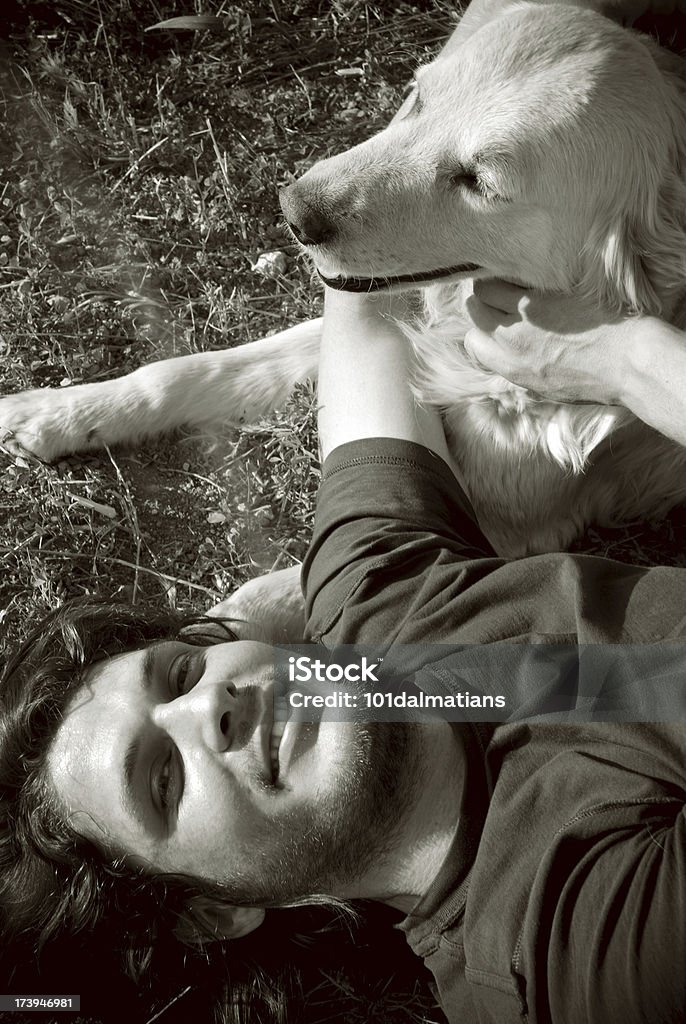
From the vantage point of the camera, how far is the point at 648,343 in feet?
7.09

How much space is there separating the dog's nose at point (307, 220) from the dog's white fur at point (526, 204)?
17mm

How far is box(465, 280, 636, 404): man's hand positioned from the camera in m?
2.27

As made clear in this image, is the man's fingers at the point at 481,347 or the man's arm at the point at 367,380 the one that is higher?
the man's fingers at the point at 481,347

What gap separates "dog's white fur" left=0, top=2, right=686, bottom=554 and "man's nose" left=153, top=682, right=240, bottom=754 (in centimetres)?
112

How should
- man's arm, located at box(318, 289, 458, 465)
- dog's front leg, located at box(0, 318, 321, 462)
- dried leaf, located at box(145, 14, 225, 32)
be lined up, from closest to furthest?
man's arm, located at box(318, 289, 458, 465) < dog's front leg, located at box(0, 318, 321, 462) < dried leaf, located at box(145, 14, 225, 32)

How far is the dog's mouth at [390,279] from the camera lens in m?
2.33

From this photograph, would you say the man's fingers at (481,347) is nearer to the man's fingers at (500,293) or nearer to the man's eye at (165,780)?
the man's fingers at (500,293)

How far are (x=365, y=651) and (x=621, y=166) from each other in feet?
4.27

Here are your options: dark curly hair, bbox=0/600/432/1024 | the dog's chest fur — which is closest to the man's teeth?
dark curly hair, bbox=0/600/432/1024

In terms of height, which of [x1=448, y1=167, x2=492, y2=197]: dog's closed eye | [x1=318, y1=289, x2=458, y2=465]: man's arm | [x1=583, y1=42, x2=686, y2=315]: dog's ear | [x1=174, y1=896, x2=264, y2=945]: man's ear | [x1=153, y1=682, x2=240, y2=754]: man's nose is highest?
[x1=448, y1=167, x2=492, y2=197]: dog's closed eye

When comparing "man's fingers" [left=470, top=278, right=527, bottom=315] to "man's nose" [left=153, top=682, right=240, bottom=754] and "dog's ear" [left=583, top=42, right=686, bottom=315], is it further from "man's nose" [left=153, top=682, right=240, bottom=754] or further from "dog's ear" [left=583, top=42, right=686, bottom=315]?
"man's nose" [left=153, top=682, right=240, bottom=754]

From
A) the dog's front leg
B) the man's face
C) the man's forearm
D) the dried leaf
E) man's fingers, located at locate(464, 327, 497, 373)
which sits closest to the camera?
the man's face

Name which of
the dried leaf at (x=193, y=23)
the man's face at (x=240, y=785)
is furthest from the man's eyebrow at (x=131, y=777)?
the dried leaf at (x=193, y=23)

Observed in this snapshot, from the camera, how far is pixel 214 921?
7.48 feet
